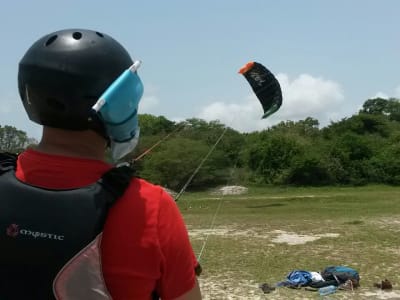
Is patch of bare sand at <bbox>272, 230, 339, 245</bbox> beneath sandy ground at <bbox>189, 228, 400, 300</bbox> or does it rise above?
beneath

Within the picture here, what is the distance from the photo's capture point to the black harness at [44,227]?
1454 mm

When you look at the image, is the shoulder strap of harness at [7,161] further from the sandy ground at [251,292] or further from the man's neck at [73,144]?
the sandy ground at [251,292]

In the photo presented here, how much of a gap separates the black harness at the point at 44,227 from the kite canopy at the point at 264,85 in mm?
6145

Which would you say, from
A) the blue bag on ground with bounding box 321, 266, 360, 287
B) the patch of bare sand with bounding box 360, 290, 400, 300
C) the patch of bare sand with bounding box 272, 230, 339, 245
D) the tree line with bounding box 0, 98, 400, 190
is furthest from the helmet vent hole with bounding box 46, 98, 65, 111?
the tree line with bounding box 0, 98, 400, 190

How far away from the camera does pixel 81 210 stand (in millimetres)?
1463

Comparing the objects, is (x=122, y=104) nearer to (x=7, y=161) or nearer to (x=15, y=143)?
(x=7, y=161)

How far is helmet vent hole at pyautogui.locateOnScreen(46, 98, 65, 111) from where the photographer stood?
5.28 ft

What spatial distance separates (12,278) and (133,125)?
57 cm

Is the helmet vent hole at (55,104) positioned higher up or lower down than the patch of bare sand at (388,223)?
higher up

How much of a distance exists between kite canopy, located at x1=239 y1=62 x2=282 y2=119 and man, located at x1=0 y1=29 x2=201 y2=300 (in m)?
6.01

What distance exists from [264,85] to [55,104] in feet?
20.3

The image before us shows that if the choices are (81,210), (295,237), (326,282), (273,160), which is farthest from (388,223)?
(273,160)

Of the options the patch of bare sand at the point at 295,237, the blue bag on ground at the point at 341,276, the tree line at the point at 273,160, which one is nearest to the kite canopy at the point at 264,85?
the blue bag on ground at the point at 341,276

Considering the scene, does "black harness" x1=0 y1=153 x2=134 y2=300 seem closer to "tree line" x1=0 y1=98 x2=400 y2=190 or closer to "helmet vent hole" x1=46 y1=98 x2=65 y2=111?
"helmet vent hole" x1=46 y1=98 x2=65 y2=111
